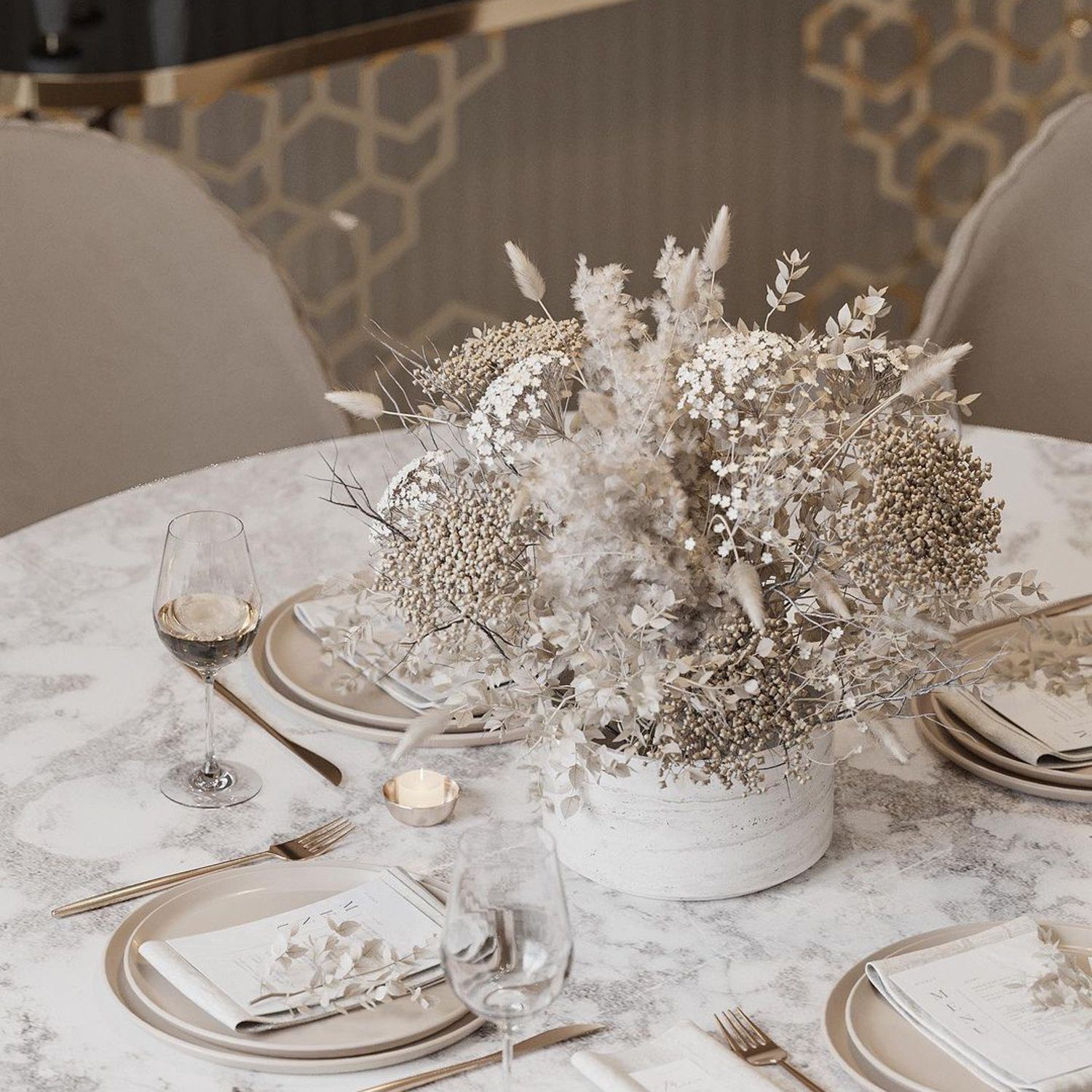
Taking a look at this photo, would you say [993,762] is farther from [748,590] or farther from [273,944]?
[273,944]

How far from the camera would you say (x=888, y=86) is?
3.91 meters

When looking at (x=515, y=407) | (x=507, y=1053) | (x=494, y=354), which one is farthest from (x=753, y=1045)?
(x=494, y=354)

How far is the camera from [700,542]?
3.38ft

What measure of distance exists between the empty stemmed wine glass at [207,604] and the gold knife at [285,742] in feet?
0.18

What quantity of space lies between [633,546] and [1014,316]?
4.68 ft

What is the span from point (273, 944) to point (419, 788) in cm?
24

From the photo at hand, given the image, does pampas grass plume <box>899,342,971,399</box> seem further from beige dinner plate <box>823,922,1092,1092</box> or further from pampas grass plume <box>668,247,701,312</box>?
beige dinner plate <box>823,922,1092,1092</box>

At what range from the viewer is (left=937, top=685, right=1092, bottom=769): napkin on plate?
128 centimetres

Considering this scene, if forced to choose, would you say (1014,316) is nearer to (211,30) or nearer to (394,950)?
(211,30)

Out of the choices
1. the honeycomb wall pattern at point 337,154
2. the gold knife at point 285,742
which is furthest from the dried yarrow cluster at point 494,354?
the honeycomb wall pattern at point 337,154

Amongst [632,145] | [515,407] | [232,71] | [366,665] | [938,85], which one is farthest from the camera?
[938,85]

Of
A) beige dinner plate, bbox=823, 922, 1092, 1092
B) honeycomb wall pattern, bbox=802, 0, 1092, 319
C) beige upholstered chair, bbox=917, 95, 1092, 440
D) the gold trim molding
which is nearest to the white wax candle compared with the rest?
beige dinner plate, bbox=823, 922, 1092, 1092

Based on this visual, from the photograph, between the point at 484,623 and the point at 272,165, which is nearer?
the point at 484,623

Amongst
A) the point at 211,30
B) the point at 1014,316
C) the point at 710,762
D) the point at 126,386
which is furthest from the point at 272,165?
the point at 710,762
